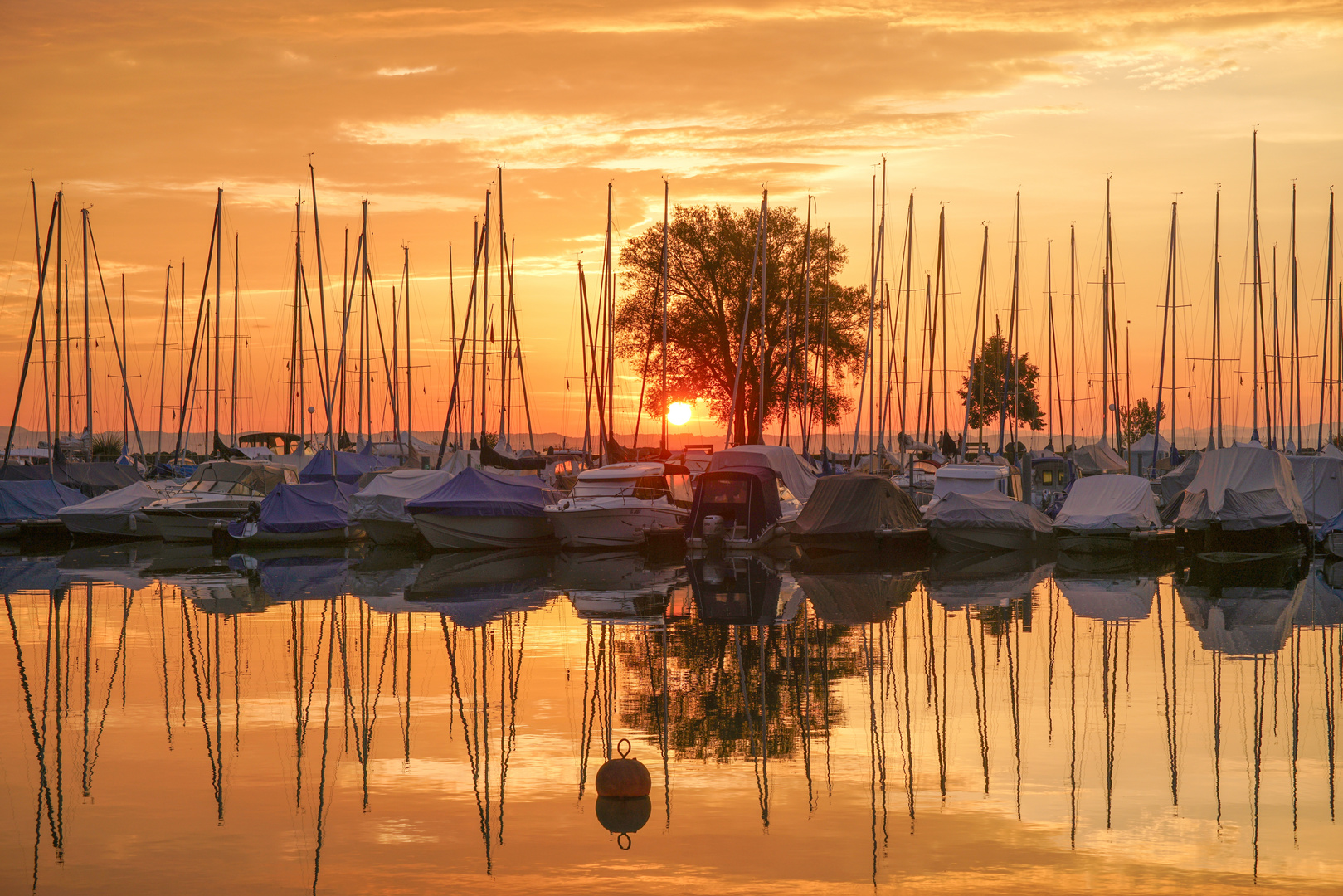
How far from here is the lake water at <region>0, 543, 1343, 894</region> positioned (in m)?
10.1

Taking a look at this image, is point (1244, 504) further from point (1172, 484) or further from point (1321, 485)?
point (1172, 484)

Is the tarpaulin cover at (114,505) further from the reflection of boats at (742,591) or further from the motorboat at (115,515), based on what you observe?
the reflection of boats at (742,591)

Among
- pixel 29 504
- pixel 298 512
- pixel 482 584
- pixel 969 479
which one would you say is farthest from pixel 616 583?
pixel 29 504

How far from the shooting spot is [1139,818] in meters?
11.5

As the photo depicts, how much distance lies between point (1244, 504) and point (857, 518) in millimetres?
Answer: 10881

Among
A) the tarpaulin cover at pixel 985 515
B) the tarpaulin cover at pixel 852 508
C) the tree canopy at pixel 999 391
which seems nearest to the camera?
the tarpaulin cover at pixel 852 508

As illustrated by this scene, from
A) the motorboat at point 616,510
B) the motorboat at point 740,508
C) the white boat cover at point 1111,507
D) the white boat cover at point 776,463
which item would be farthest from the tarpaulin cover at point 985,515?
the motorboat at point 616,510

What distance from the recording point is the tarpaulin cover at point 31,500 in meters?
45.9

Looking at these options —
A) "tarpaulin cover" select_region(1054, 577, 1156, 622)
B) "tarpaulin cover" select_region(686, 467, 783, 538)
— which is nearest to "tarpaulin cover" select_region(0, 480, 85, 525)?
"tarpaulin cover" select_region(686, 467, 783, 538)

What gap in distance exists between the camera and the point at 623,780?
1167 centimetres

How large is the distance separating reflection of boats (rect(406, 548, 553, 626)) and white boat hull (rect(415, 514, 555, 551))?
0.32 meters

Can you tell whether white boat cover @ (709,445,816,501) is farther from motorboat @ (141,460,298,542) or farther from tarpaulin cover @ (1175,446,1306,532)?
motorboat @ (141,460,298,542)

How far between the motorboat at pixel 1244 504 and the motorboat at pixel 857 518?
25.8ft

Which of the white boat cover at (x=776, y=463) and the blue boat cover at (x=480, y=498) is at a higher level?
the white boat cover at (x=776, y=463)
